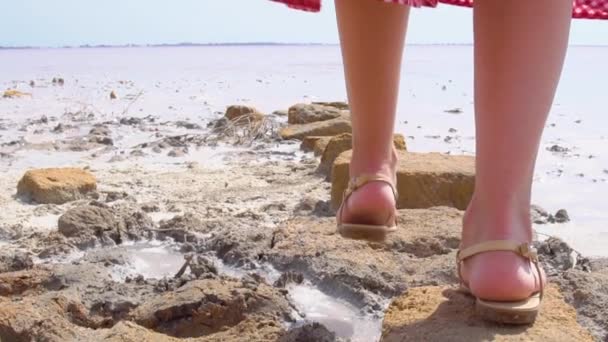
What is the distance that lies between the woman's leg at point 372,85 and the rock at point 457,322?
188 millimetres

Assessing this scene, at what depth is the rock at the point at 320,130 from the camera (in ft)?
15.7

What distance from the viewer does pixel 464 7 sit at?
72.0 inches

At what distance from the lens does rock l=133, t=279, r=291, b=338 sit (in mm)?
1811

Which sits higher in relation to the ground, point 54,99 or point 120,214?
point 120,214

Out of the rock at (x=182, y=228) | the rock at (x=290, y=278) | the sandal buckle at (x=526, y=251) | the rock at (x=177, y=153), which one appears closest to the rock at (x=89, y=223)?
the rock at (x=182, y=228)

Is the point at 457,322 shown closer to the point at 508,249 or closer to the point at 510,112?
the point at 508,249

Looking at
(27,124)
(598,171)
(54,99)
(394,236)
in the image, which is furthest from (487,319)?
(54,99)

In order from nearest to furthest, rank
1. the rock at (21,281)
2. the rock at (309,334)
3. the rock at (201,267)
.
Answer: the rock at (309,334), the rock at (21,281), the rock at (201,267)

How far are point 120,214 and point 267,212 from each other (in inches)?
21.8

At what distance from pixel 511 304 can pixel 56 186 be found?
2222mm

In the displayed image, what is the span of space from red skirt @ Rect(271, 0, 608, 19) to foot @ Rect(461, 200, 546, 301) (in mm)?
426

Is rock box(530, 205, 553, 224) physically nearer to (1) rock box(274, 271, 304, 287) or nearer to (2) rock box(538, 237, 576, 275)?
(2) rock box(538, 237, 576, 275)

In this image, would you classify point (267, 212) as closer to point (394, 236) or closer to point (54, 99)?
point (394, 236)

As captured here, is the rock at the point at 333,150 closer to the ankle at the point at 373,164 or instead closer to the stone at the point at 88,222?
the stone at the point at 88,222
